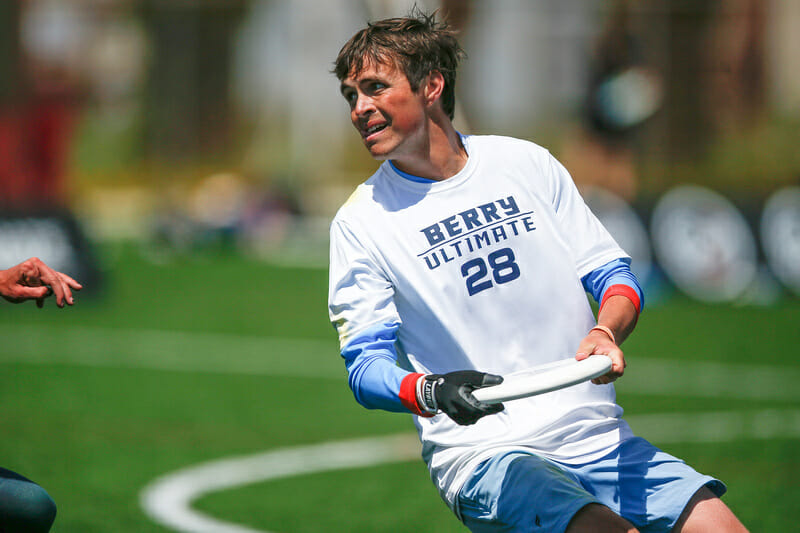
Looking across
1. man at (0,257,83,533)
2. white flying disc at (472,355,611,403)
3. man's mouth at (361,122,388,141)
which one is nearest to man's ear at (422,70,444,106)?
man's mouth at (361,122,388,141)

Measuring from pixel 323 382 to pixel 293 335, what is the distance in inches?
95.6

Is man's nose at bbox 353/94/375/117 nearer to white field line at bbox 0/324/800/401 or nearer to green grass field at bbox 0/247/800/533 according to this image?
green grass field at bbox 0/247/800/533

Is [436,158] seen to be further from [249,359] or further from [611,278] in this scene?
[249,359]

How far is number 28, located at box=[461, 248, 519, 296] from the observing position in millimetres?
3875

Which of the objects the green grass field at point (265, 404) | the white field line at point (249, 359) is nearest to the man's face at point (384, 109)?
the green grass field at point (265, 404)

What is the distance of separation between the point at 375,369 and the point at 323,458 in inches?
152

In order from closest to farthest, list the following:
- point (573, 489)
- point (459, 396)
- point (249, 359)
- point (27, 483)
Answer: point (459, 396), point (573, 489), point (27, 483), point (249, 359)

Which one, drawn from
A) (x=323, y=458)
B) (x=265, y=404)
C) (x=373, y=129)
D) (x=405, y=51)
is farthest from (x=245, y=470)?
(x=405, y=51)

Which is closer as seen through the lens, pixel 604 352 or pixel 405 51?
pixel 604 352

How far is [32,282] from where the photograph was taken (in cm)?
388

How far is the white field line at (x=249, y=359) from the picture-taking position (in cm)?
959

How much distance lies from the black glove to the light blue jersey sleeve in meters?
0.82

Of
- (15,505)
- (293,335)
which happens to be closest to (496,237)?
(15,505)

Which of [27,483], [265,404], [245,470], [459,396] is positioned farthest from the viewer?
[265,404]
